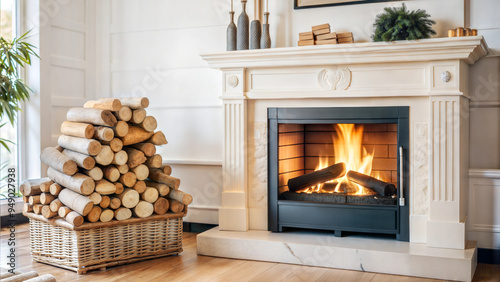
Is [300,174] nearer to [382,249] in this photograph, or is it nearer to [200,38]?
[382,249]

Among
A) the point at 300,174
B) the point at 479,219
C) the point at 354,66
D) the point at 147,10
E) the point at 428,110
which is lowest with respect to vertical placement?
the point at 479,219

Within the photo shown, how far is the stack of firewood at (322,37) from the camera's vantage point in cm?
381

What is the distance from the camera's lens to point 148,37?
4871mm

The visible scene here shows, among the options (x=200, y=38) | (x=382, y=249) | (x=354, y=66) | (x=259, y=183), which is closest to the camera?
(x=382, y=249)

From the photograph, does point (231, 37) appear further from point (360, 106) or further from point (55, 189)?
point (55, 189)

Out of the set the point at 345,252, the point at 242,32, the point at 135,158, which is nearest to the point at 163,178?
the point at 135,158

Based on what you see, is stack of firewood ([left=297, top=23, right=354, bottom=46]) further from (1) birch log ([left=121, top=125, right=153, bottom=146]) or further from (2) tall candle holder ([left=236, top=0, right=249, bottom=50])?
(1) birch log ([left=121, top=125, right=153, bottom=146])

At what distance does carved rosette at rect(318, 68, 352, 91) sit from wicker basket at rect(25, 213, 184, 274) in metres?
1.41

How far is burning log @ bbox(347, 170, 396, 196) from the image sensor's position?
3.79 m

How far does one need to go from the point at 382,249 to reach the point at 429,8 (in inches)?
69.0

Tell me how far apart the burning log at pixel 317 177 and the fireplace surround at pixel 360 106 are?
0.22m

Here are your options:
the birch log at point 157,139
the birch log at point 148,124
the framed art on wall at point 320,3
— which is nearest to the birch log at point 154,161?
the birch log at point 157,139

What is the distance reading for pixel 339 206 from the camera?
3.81m

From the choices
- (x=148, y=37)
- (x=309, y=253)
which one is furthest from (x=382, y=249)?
(x=148, y=37)
